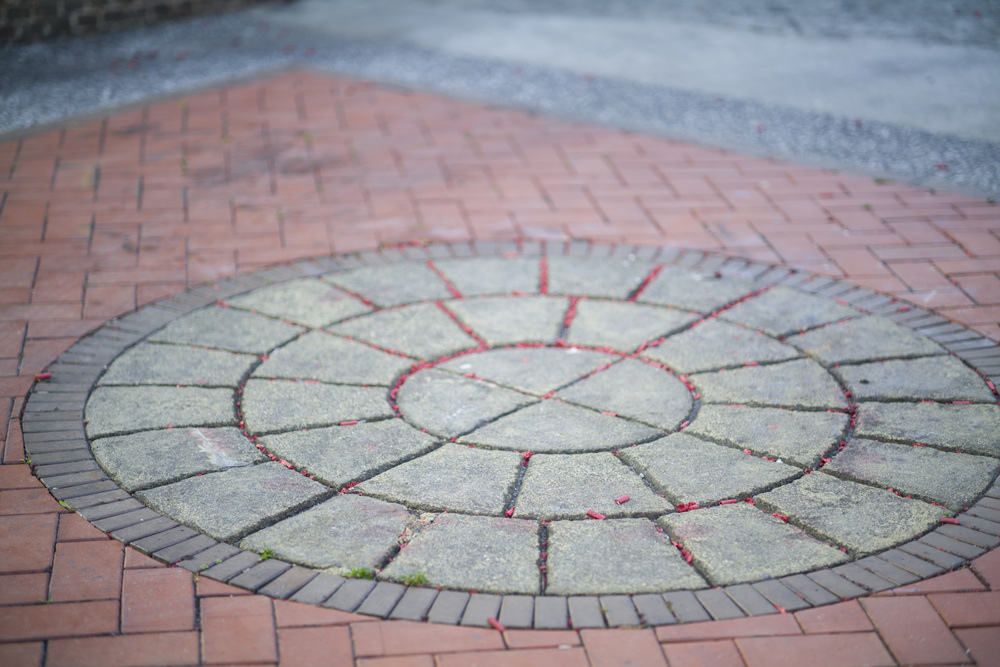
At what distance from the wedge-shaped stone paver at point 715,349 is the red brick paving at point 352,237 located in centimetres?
82

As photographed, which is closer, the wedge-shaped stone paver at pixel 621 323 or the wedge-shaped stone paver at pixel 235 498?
the wedge-shaped stone paver at pixel 235 498

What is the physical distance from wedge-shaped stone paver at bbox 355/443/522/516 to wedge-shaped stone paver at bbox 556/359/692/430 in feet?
1.55

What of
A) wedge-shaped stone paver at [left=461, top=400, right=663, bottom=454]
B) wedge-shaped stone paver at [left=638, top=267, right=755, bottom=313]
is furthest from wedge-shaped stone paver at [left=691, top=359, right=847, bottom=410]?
wedge-shaped stone paver at [left=638, top=267, right=755, bottom=313]

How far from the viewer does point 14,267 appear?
4.12 meters

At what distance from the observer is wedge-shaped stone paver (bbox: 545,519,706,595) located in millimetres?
2348

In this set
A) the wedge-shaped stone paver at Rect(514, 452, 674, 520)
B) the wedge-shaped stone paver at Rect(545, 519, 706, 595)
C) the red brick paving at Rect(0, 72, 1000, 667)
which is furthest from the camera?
the wedge-shaped stone paver at Rect(514, 452, 674, 520)

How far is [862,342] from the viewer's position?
3.53 metres

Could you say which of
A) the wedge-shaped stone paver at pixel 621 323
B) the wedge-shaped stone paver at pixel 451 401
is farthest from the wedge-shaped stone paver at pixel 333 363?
the wedge-shaped stone paver at pixel 621 323

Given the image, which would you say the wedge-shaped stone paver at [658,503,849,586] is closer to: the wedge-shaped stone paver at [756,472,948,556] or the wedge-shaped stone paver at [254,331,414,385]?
the wedge-shaped stone paver at [756,472,948,556]

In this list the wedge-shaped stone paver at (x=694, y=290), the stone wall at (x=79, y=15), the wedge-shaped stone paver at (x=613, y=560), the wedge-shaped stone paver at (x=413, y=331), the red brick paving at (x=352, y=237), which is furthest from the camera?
the stone wall at (x=79, y=15)

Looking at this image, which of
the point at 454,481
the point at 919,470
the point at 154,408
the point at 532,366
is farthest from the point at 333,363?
the point at 919,470

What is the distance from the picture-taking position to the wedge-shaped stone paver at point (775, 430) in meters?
2.89

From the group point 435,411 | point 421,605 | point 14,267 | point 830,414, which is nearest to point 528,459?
point 435,411

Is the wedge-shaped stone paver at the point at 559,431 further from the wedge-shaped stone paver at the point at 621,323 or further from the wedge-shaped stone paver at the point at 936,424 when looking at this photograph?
the wedge-shaped stone paver at the point at 936,424
